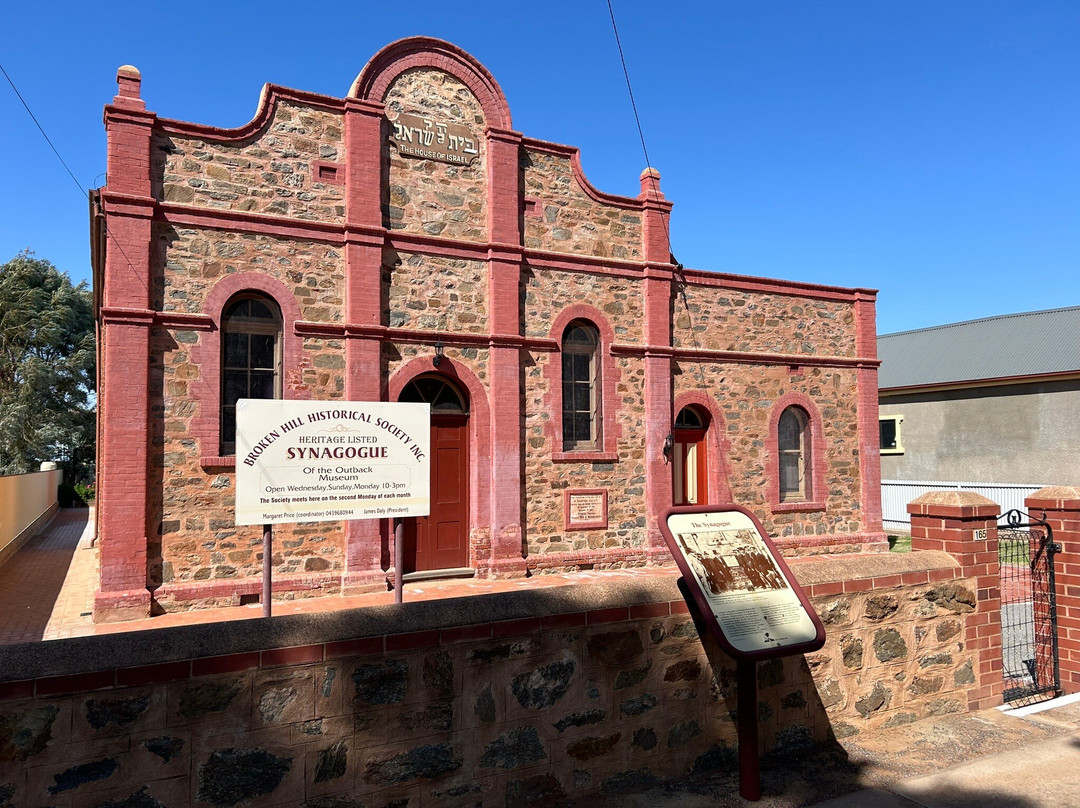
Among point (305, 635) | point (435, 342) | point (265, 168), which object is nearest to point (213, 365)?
point (265, 168)

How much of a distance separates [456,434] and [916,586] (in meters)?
7.69

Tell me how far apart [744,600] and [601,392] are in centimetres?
872

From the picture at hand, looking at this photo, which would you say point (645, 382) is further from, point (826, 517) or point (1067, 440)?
point (1067, 440)

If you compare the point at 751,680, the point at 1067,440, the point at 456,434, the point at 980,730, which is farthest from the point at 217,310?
the point at 1067,440

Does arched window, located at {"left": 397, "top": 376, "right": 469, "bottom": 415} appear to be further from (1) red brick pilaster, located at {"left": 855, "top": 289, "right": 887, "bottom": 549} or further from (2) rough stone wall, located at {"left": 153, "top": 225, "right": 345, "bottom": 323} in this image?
(1) red brick pilaster, located at {"left": 855, "top": 289, "right": 887, "bottom": 549}

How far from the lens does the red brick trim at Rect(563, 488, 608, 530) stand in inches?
471

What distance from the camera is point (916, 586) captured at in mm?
5164

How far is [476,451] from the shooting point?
11.4m

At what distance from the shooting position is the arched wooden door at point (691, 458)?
45.3ft

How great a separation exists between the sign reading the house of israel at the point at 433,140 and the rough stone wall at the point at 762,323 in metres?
4.89

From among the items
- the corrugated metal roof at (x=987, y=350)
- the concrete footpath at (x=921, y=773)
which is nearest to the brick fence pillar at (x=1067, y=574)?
the concrete footpath at (x=921, y=773)

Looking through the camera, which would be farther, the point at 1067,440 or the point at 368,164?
the point at 1067,440

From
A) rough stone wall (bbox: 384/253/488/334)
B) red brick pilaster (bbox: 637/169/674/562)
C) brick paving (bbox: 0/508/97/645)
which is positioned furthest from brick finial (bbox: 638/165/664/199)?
brick paving (bbox: 0/508/97/645)

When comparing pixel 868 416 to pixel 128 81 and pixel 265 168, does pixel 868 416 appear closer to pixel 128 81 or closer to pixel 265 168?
pixel 265 168
